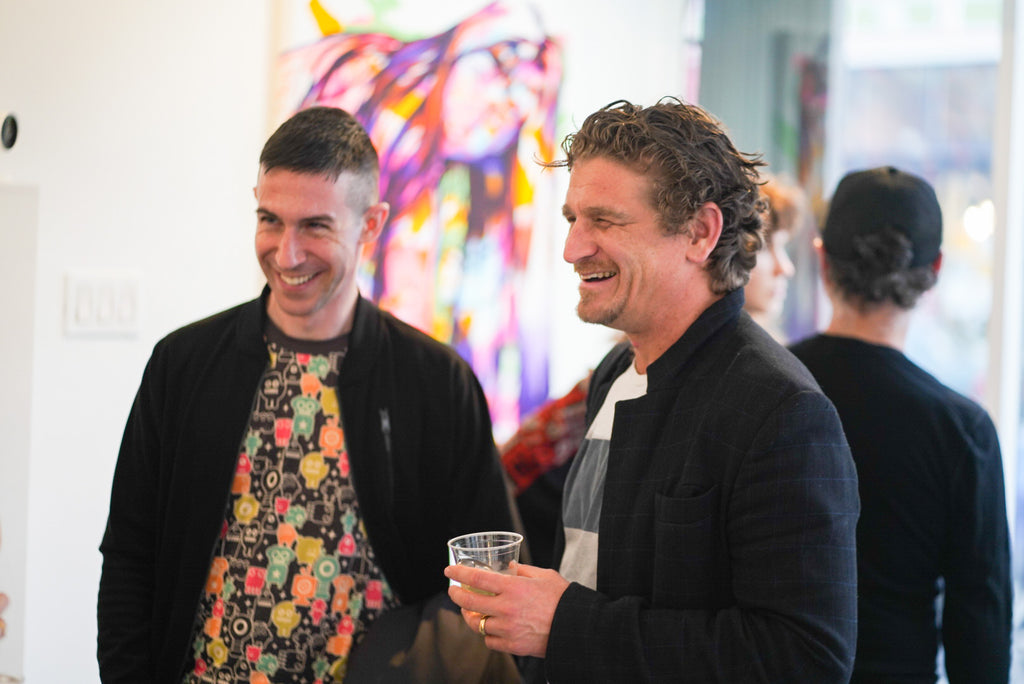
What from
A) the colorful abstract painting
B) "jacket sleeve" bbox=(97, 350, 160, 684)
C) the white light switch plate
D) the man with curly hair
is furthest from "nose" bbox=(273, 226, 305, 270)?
the colorful abstract painting

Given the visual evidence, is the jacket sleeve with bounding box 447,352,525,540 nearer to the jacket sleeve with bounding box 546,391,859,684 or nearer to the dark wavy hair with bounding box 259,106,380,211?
the dark wavy hair with bounding box 259,106,380,211

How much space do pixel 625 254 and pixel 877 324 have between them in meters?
0.85

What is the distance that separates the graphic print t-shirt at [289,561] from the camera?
5.93 feet

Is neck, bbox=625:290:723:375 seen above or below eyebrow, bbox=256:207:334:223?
below

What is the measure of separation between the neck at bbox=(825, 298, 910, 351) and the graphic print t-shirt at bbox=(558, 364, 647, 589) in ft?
2.12

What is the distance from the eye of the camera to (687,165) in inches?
59.7

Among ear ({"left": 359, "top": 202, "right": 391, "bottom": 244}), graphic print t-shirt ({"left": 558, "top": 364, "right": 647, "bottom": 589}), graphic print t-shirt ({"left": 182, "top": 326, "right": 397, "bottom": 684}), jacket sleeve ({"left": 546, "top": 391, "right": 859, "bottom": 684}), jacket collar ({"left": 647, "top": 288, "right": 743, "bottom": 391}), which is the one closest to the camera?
jacket sleeve ({"left": 546, "top": 391, "right": 859, "bottom": 684})

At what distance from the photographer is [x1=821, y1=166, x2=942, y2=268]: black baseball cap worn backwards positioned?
2.12 metres

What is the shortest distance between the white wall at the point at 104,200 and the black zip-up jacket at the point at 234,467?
27.7 inches

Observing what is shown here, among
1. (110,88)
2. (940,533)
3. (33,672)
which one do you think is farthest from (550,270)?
(33,672)

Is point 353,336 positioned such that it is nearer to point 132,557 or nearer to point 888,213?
point 132,557

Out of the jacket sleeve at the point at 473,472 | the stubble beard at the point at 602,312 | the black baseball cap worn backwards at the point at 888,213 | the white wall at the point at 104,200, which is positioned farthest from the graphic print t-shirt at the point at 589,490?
the white wall at the point at 104,200

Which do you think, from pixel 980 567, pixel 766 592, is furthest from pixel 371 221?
pixel 980 567

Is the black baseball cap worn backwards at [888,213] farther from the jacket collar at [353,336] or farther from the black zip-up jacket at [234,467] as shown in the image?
the jacket collar at [353,336]
